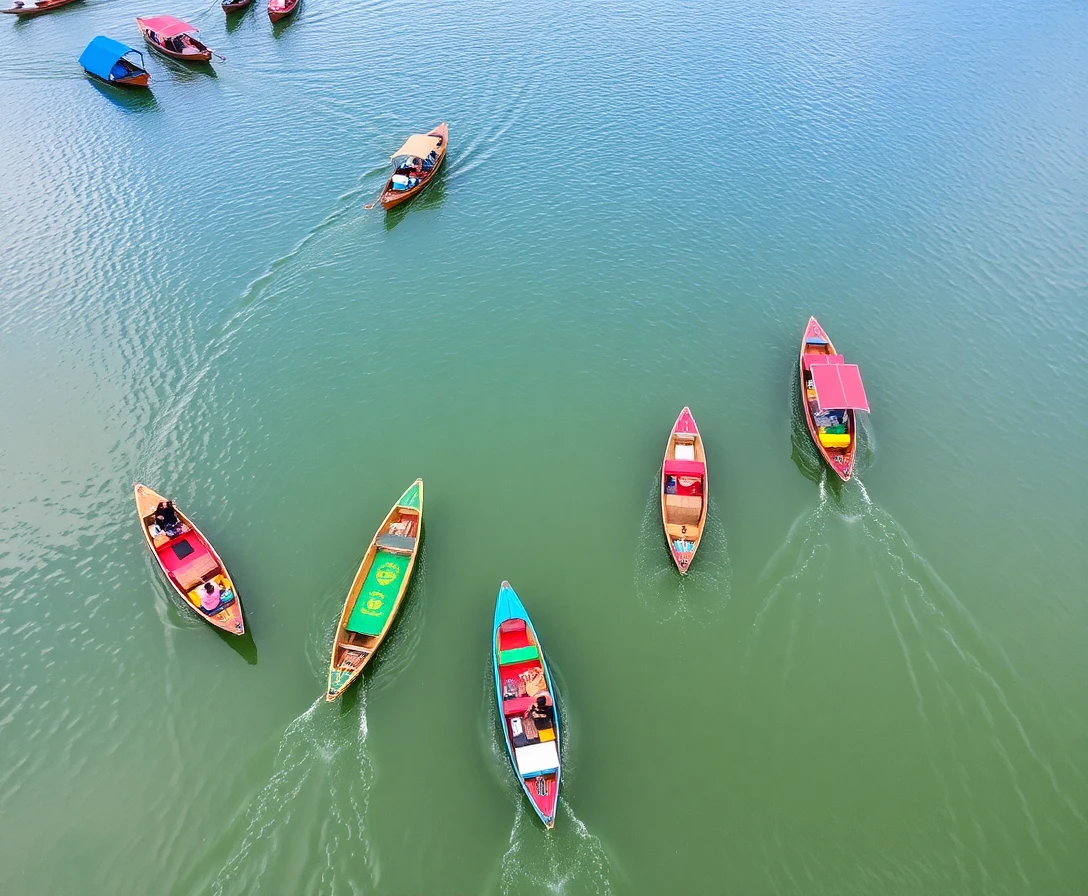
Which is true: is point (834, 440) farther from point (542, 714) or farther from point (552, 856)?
point (552, 856)

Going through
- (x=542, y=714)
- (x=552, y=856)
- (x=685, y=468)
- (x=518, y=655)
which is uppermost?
(x=685, y=468)

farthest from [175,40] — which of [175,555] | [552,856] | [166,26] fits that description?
[552,856]

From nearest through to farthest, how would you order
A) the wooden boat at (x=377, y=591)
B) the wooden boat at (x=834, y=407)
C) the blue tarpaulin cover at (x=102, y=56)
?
the wooden boat at (x=377, y=591), the wooden boat at (x=834, y=407), the blue tarpaulin cover at (x=102, y=56)

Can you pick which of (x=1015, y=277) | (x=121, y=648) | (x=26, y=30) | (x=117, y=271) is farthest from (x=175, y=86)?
(x=1015, y=277)

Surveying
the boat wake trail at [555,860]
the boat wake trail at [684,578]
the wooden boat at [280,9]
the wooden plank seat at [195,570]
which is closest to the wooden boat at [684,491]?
the boat wake trail at [684,578]

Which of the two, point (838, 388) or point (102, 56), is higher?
point (102, 56)

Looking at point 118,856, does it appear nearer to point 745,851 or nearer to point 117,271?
point 745,851

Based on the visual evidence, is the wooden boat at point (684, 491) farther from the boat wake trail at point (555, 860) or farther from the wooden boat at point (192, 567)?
the wooden boat at point (192, 567)
